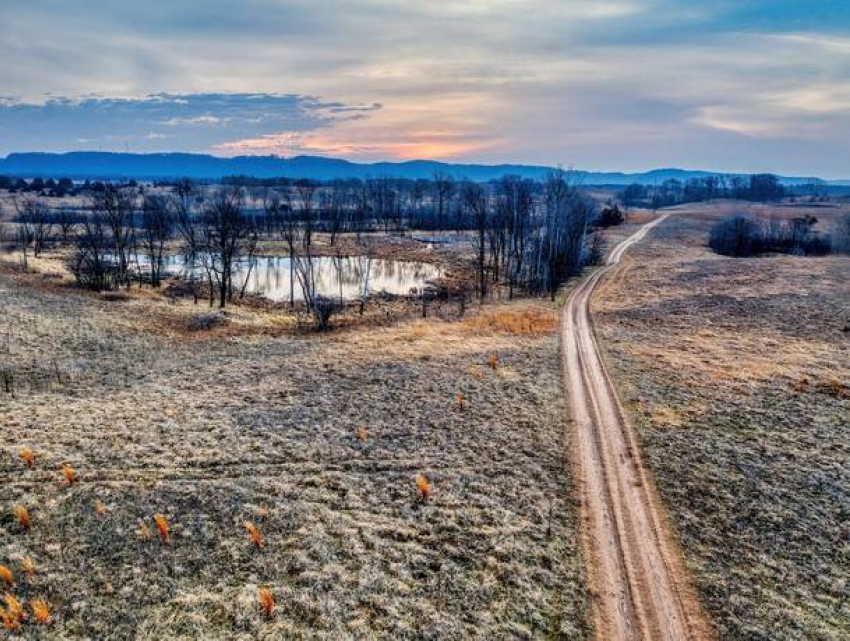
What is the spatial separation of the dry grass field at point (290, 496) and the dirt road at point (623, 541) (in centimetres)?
54

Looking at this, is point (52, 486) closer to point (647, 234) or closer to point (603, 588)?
point (603, 588)

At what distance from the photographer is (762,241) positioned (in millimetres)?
75688

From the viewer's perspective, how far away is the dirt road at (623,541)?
1016 centimetres

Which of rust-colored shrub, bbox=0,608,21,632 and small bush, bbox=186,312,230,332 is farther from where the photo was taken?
small bush, bbox=186,312,230,332

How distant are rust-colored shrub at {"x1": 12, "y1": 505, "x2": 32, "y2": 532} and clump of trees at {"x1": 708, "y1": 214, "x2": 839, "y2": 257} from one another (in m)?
81.4

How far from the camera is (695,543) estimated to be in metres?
12.4

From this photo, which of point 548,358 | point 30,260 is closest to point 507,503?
point 548,358

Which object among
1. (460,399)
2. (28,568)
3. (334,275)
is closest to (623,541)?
(460,399)

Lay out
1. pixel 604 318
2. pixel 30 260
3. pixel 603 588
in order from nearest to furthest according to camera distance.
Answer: pixel 603 588 → pixel 604 318 → pixel 30 260

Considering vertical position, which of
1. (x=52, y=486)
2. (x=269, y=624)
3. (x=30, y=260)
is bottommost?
(x=269, y=624)

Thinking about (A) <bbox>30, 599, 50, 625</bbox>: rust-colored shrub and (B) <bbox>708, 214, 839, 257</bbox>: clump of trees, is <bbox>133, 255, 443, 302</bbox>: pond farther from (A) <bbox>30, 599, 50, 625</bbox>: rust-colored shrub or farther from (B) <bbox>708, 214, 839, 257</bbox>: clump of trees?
(B) <bbox>708, 214, 839, 257</bbox>: clump of trees

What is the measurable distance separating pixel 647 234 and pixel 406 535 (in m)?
89.2

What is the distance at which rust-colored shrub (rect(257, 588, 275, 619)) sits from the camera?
10.2 metres

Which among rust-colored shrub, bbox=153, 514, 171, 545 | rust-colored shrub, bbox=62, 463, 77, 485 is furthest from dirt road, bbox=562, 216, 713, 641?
rust-colored shrub, bbox=62, 463, 77, 485
